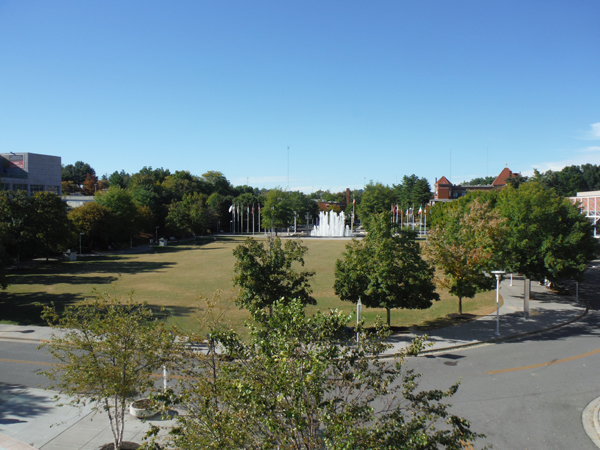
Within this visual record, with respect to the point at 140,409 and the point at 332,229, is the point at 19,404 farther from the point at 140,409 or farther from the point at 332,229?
the point at 332,229

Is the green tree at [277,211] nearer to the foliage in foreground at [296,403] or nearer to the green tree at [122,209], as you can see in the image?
the green tree at [122,209]

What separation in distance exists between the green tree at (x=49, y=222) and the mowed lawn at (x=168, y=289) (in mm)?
2775

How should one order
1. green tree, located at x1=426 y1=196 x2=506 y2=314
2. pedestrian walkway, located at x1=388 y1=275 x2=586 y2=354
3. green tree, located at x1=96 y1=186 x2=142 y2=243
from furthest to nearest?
green tree, located at x1=96 y1=186 x2=142 y2=243, green tree, located at x1=426 y1=196 x2=506 y2=314, pedestrian walkway, located at x1=388 y1=275 x2=586 y2=354

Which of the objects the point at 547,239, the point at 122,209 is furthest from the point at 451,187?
the point at 547,239

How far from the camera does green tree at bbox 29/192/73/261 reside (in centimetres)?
4206

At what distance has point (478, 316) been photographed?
23406 millimetres

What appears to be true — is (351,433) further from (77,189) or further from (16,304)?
(77,189)

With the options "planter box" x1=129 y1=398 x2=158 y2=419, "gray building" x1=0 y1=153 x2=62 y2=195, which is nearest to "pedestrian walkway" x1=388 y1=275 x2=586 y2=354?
"planter box" x1=129 y1=398 x2=158 y2=419

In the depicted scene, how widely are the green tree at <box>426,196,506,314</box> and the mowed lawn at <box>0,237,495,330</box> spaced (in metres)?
2.39

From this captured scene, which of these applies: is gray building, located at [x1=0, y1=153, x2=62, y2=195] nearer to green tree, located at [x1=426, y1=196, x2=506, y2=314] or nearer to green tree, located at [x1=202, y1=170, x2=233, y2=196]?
green tree, located at [x1=202, y1=170, x2=233, y2=196]

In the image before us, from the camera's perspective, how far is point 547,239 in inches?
993

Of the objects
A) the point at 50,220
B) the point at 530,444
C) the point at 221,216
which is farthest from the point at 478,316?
the point at 221,216

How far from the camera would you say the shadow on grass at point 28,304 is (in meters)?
21.7

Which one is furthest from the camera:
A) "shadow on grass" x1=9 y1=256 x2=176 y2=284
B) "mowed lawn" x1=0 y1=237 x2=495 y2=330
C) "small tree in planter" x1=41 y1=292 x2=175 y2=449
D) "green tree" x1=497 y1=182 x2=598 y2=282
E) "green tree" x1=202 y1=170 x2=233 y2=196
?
"green tree" x1=202 y1=170 x2=233 y2=196
